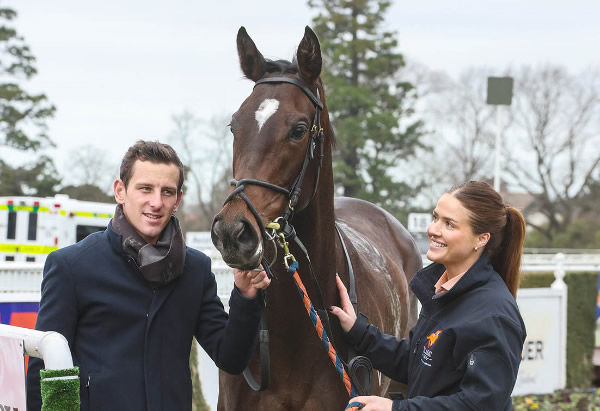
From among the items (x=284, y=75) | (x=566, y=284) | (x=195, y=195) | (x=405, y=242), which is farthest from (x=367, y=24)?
(x=284, y=75)

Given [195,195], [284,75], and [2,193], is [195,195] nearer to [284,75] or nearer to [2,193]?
[2,193]

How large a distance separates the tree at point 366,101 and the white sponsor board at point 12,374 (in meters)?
23.3

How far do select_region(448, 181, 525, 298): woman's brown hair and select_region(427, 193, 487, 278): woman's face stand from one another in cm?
3

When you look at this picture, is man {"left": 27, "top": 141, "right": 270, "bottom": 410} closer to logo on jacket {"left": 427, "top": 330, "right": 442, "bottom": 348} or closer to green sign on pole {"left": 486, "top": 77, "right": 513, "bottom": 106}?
logo on jacket {"left": 427, "top": 330, "right": 442, "bottom": 348}

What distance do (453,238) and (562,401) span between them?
700 cm

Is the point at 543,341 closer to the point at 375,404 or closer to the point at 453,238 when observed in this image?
the point at 453,238

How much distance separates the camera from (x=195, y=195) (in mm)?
35281

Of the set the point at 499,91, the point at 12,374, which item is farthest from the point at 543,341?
the point at 12,374

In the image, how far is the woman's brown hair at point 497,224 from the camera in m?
2.44

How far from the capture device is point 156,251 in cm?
234

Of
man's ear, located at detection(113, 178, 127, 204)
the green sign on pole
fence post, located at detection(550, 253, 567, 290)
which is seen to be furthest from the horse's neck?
the green sign on pole

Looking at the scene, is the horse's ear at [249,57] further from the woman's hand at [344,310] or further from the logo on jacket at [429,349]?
the logo on jacket at [429,349]

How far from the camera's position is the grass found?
797 cm

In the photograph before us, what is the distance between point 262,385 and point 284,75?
4.30 ft
